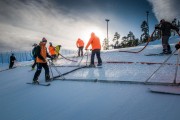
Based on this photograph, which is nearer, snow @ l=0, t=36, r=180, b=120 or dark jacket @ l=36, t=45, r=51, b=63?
snow @ l=0, t=36, r=180, b=120

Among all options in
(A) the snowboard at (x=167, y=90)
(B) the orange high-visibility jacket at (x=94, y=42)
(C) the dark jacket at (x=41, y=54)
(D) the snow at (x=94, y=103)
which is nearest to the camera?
(D) the snow at (x=94, y=103)

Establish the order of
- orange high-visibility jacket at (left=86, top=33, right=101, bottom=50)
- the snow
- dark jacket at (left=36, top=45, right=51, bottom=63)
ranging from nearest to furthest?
the snow → dark jacket at (left=36, top=45, right=51, bottom=63) → orange high-visibility jacket at (left=86, top=33, right=101, bottom=50)

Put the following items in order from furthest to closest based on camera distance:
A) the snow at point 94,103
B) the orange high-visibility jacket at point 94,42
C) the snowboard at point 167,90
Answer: the orange high-visibility jacket at point 94,42 < the snowboard at point 167,90 < the snow at point 94,103

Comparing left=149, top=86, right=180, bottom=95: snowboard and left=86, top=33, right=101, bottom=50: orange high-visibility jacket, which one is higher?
left=86, top=33, right=101, bottom=50: orange high-visibility jacket

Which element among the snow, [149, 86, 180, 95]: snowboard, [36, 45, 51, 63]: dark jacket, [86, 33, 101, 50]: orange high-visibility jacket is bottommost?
the snow

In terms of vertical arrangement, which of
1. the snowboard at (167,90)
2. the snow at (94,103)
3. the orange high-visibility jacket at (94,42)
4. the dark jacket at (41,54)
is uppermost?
the orange high-visibility jacket at (94,42)

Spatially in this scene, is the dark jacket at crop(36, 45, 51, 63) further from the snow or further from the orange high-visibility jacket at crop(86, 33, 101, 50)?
the orange high-visibility jacket at crop(86, 33, 101, 50)

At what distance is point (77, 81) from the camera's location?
7.01 m

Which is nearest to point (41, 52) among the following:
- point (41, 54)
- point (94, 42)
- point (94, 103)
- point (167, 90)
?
point (41, 54)

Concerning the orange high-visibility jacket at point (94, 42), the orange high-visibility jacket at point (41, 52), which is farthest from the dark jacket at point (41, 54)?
the orange high-visibility jacket at point (94, 42)

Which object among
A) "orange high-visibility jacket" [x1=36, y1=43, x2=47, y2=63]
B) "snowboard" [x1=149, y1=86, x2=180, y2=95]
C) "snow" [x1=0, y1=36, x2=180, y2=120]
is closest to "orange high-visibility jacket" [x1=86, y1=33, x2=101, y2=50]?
"orange high-visibility jacket" [x1=36, y1=43, x2=47, y2=63]

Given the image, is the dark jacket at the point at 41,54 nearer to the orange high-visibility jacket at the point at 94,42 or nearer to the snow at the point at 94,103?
the snow at the point at 94,103

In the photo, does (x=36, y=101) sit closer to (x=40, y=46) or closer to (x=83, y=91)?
(x=83, y=91)

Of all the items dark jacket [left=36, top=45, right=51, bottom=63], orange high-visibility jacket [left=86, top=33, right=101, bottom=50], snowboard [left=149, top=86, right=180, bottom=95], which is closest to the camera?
snowboard [left=149, top=86, right=180, bottom=95]
